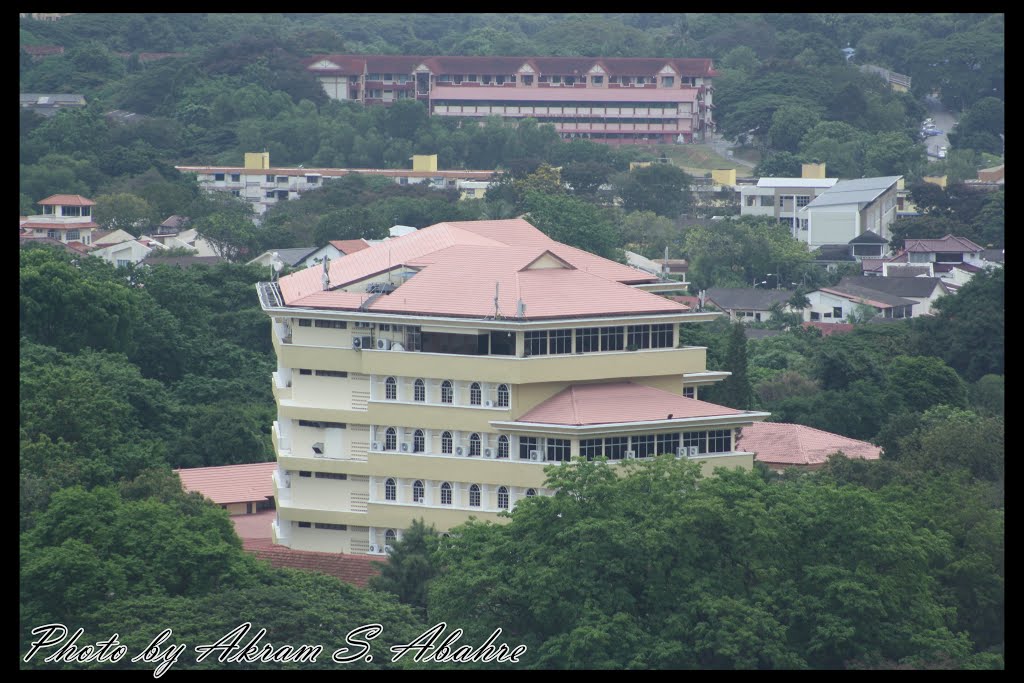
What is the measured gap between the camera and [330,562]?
40000 mm

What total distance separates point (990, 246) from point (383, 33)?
8566cm

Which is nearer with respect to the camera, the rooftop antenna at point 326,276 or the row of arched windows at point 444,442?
the row of arched windows at point 444,442

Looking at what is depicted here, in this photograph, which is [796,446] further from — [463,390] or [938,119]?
[938,119]

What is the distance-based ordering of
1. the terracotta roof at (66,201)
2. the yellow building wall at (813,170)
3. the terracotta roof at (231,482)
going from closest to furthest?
the terracotta roof at (231,482) → the terracotta roof at (66,201) → the yellow building wall at (813,170)

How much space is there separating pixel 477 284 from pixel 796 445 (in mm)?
12632

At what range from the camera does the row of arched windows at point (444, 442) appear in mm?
39375

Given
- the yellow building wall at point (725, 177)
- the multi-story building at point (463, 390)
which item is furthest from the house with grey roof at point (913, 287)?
the multi-story building at point (463, 390)

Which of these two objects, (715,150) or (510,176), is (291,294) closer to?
(510,176)

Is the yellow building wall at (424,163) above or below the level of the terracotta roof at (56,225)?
above

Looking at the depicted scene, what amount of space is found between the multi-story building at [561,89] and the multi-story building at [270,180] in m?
17.9

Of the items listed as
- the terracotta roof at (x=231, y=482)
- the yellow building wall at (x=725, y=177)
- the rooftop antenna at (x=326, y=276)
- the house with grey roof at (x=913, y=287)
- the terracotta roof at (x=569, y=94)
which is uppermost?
the terracotta roof at (x=569, y=94)

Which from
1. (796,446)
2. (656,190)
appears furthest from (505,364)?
(656,190)

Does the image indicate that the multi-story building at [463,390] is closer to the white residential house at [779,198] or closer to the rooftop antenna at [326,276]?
the rooftop antenna at [326,276]
